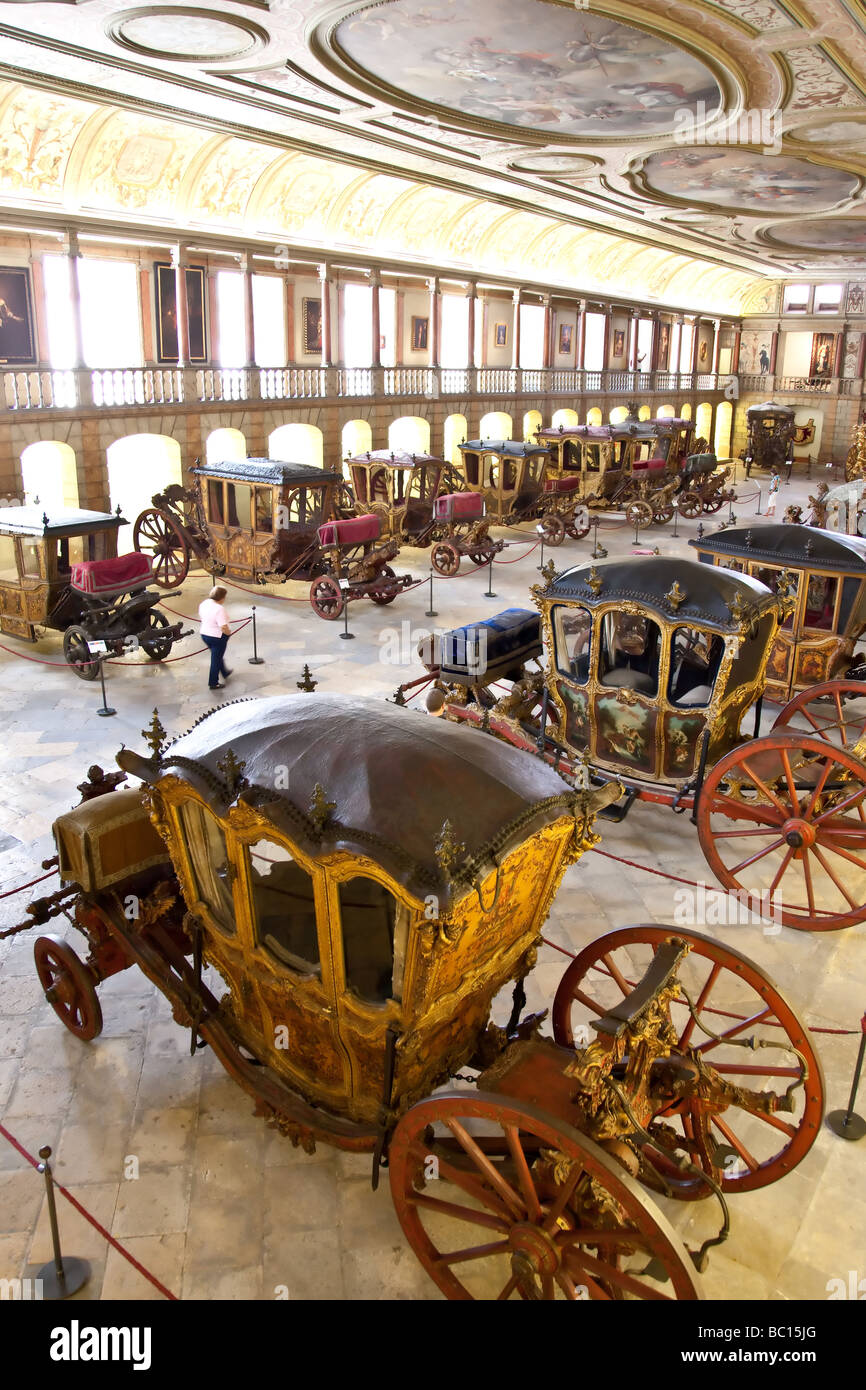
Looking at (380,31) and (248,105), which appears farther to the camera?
(248,105)

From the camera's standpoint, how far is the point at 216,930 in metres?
4.58

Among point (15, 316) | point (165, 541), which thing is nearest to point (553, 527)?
point (165, 541)

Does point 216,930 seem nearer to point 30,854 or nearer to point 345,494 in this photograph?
point 30,854

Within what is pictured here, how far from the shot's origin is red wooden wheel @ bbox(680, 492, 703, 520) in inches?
1032

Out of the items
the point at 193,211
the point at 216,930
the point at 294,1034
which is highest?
the point at 193,211

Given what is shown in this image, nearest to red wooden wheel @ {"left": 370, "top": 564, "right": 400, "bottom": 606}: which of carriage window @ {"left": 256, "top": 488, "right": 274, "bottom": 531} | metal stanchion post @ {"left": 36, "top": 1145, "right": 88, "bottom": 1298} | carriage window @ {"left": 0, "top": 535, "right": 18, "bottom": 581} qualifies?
carriage window @ {"left": 256, "top": 488, "right": 274, "bottom": 531}

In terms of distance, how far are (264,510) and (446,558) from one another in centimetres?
389

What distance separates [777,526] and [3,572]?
10.6 m

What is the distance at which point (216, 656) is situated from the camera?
11.5m

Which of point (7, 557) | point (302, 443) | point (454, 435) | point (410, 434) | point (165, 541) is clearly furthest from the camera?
point (454, 435)

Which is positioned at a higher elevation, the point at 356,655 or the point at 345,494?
the point at 345,494

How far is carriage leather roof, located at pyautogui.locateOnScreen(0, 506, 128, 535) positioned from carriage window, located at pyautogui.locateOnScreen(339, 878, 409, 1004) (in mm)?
9453

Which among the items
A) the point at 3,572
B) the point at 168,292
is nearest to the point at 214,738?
the point at 3,572

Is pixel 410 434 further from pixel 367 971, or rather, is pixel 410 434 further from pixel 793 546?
pixel 367 971
